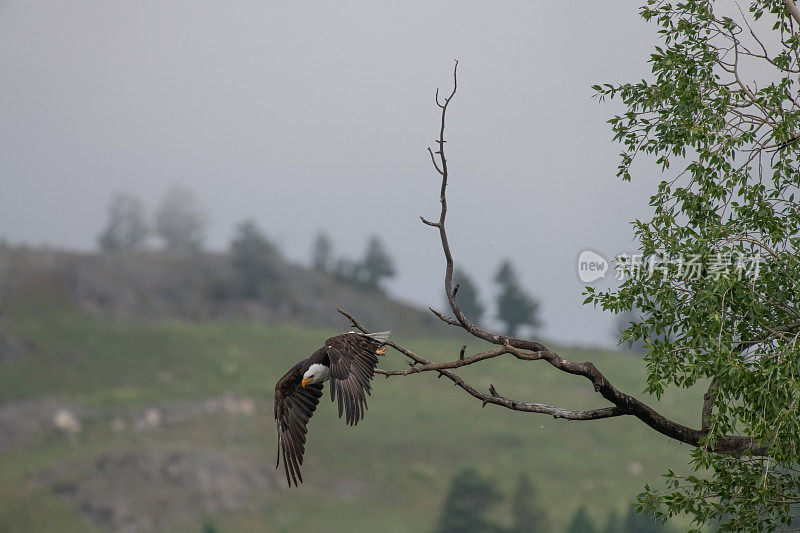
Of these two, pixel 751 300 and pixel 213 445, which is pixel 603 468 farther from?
pixel 751 300

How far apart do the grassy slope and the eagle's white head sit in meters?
52.7

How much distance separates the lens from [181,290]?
4476 inches

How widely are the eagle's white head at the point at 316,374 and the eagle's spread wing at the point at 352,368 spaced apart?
42.5 inches

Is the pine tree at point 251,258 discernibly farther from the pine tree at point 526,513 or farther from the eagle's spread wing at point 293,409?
the eagle's spread wing at point 293,409

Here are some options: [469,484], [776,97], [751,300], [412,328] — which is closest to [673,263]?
[751,300]

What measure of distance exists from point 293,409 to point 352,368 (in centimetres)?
281

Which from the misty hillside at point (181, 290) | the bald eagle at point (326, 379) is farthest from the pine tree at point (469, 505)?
the misty hillside at point (181, 290)

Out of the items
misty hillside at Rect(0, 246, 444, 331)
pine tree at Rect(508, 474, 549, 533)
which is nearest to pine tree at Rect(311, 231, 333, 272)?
Result: misty hillside at Rect(0, 246, 444, 331)

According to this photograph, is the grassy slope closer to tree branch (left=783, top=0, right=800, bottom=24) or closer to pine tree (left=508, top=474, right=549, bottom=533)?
pine tree (left=508, top=474, right=549, bottom=533)

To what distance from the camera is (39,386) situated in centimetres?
8050

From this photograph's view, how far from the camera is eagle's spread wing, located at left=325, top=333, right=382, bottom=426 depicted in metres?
10.3

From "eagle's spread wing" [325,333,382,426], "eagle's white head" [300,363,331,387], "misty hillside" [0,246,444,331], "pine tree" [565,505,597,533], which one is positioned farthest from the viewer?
"misty hillside" [0,246,444,331]

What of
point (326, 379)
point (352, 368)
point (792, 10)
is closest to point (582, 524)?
point (326, 379)

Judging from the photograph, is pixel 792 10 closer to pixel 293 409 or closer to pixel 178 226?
pixel 293 409
